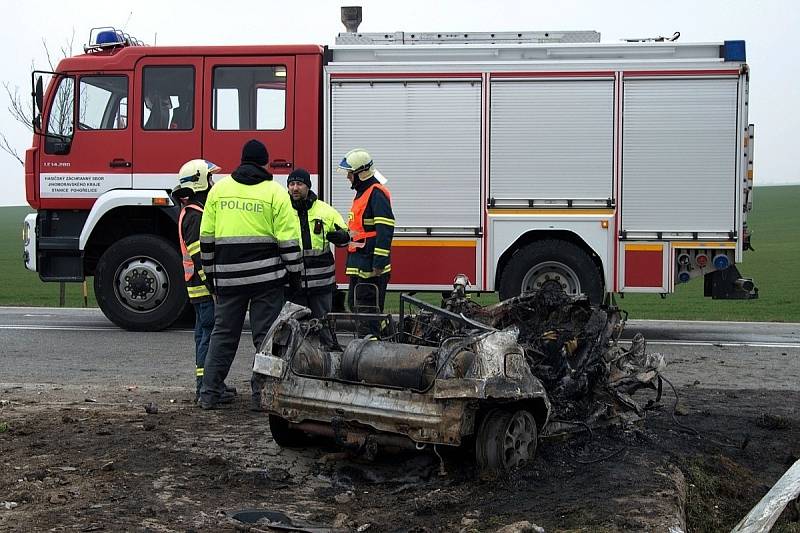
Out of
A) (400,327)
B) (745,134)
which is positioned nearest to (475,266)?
(745,134)

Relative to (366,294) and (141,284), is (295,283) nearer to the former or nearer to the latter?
(366,294)

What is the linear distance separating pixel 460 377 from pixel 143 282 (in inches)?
300

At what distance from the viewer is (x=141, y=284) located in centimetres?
1230

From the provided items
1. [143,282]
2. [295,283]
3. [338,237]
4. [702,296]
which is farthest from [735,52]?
[702,296]

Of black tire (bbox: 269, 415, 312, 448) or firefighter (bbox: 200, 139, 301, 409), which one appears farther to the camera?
firefighter (bbox: 200, 139, 301, 409)

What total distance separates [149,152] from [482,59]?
3953 millimetres

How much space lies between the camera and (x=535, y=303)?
21.4 feet

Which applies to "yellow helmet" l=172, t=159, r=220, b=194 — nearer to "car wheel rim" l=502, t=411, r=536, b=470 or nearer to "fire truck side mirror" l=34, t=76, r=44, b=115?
"car wheel rim" l=502, t=411, r=536, b=470

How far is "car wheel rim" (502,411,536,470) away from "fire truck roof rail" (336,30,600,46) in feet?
24.5

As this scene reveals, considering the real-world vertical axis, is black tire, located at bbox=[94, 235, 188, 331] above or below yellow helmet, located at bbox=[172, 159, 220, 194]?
below

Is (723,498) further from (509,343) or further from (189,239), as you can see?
(189,239)

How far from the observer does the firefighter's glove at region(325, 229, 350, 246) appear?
8.70 m

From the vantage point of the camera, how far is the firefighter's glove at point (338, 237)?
8695 mm

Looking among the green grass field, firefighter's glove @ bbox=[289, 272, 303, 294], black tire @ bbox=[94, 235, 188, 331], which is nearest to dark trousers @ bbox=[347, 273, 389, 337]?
firefighter's glove @ bbox=[289, 272, 303, 294]
